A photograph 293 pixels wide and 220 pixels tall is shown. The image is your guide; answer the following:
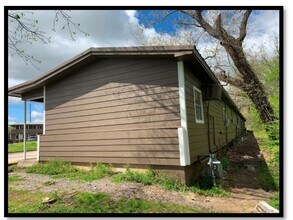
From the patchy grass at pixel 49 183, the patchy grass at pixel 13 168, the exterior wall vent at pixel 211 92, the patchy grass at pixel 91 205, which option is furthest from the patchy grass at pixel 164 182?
the patchy grass at pixel 13 168

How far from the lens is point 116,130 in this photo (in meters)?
5.39

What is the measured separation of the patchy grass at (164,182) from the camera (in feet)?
14.2

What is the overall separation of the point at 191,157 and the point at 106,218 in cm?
223

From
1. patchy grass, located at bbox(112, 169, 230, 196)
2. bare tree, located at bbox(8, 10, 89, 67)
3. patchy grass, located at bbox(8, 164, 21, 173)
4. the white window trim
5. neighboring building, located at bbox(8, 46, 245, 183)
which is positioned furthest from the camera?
patchy grass, located at bbox(8, 164, 21, 173)

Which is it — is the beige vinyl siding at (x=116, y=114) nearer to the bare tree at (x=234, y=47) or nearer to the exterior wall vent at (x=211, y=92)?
the bare tree at (x=234, y=47)

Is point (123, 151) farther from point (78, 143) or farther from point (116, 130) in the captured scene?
point (78, 143)

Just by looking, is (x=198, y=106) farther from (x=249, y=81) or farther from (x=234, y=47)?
(x=234, y=47)

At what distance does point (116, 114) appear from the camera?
18.0 feet

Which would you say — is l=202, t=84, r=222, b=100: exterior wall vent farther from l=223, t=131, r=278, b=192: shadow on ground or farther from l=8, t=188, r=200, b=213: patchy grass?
l=8, t=188, r=200, b=213: patchy grass

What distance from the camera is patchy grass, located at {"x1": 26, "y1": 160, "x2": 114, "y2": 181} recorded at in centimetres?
517

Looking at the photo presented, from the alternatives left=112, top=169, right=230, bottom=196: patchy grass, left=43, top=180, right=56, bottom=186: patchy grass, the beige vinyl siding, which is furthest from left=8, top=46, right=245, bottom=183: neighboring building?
left=43, top=180, right=56, bottom=186: patchy grass

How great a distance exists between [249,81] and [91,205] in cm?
544

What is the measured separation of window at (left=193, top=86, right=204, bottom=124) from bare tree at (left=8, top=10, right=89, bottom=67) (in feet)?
9.80
